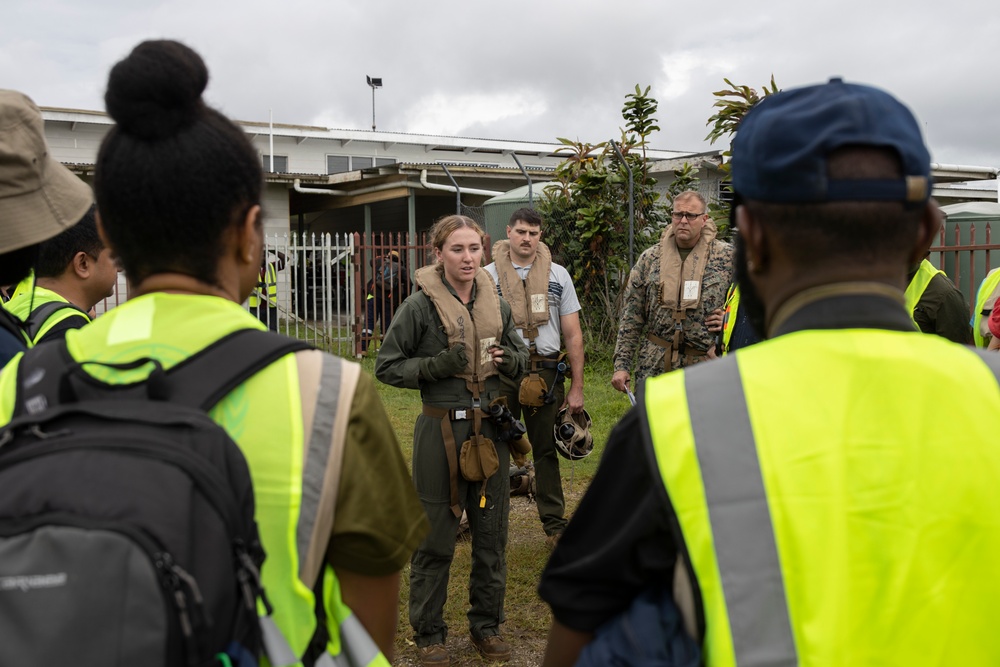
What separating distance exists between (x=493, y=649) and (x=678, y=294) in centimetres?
272

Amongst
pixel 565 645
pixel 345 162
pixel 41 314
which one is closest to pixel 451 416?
pixel 41 314

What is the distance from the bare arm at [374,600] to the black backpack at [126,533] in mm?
246

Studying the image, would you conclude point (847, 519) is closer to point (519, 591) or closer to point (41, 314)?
point (41, 314)

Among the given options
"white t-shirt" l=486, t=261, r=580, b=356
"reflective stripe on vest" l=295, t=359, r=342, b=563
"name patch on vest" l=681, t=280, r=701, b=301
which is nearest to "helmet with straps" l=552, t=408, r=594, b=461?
"white t-shirt" l=486, t=261, r=580, b=356

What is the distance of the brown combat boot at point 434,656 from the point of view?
14.1 feet

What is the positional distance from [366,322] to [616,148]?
557 cm

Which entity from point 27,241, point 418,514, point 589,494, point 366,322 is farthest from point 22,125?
point 366,322

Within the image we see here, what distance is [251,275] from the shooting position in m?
1.63

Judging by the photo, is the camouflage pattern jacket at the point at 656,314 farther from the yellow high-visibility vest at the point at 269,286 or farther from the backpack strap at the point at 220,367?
the yellow high-visibility vest at the point at 269,286

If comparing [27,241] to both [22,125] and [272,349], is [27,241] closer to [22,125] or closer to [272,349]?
[22,125]

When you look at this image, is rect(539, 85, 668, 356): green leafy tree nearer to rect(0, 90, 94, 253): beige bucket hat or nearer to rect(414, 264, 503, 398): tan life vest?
rect(414, 264, 503, 398): tan life vest

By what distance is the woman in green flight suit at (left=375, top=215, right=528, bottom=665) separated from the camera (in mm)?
4379

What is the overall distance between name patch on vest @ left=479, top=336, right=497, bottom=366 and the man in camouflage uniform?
1.61 metres

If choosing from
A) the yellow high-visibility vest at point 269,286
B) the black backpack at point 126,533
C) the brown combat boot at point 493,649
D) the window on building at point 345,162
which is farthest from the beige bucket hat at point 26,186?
the window on building at point 345,162
